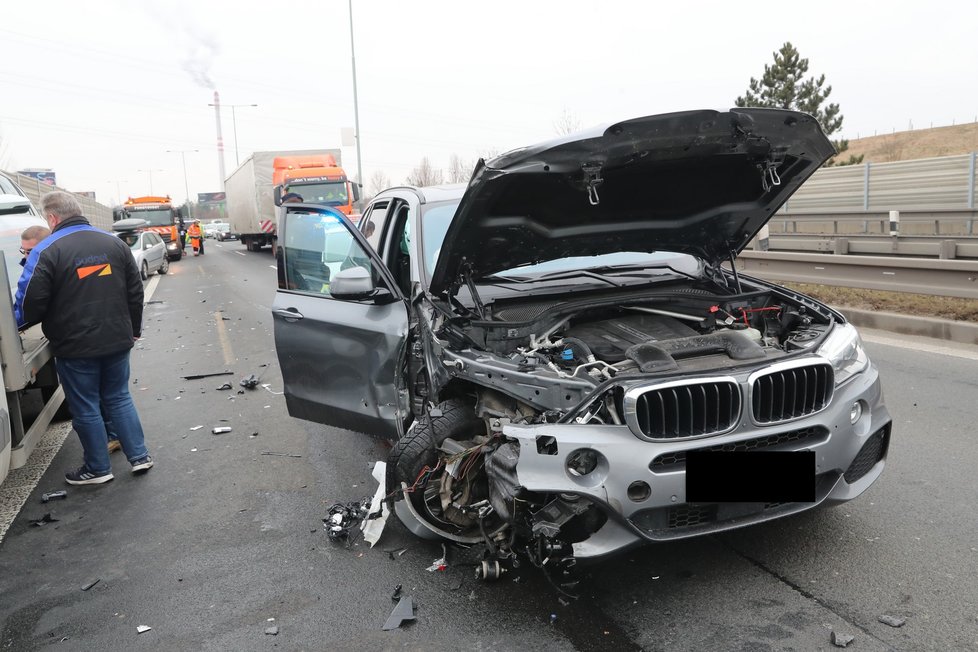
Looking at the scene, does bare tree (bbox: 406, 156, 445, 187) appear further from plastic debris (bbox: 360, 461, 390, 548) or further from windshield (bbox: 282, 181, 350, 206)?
plastic debris (bbox: 360, 461, 390, 548)

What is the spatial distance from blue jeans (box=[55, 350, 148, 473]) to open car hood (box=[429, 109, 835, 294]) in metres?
2.65

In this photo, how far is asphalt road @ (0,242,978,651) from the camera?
9.99ft

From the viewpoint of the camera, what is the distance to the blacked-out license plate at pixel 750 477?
3.02 metres

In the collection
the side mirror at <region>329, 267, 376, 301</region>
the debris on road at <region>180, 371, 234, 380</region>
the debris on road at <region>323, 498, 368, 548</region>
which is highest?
the side mirror at <region>329, 267, 376, 301</region>

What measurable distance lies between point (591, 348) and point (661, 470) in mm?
902

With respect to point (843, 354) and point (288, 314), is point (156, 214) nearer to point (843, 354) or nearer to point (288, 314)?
point (288, 314)

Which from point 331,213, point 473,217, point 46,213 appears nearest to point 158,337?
point 46,213

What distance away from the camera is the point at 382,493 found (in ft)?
13.8

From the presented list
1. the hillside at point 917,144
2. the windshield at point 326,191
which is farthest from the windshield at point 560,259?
the hillside at point 917,144

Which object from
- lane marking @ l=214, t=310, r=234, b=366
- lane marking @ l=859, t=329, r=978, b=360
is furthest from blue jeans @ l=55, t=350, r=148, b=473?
lane marking @ l=859, t=329, r=978, b=360

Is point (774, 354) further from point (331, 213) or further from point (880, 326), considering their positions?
point (880, 326)

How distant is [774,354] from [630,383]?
826 millimetres

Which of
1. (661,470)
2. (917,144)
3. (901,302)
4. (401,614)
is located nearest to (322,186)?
(901,302)

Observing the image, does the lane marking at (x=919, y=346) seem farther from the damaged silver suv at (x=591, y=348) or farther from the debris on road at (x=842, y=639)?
the debris on road at (x=842, y=639)
